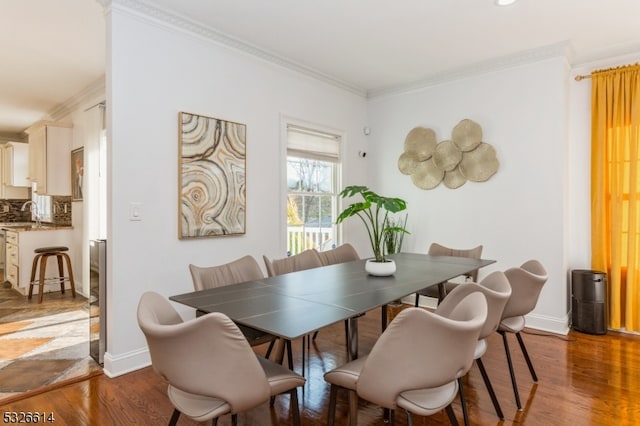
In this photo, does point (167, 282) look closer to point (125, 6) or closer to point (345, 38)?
point (125, 6)

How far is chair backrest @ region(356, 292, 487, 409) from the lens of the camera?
135cm

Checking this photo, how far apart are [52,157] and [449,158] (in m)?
5.55

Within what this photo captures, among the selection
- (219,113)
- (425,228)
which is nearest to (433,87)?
(425,228)

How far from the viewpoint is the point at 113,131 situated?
2727 millimetres

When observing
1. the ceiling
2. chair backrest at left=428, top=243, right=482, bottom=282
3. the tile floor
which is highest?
the ceiling

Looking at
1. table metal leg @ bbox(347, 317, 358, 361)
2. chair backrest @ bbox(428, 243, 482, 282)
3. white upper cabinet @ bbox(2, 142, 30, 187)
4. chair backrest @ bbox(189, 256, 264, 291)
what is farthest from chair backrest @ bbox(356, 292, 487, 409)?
white upper cabinet @ bbox(2, 142, 30, 187)

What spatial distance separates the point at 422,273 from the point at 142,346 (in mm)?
2259

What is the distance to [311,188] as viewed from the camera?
15.1 feet

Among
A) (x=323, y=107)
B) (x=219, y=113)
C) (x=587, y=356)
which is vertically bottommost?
(x=587, y=356)

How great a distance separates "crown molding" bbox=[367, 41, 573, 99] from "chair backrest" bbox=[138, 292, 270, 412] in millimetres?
4055

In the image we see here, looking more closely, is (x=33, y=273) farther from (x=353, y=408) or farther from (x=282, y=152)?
(x=353, y=408)

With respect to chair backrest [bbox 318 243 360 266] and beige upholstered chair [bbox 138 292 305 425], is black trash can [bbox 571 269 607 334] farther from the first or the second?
beige upholstered chair [bbox 138 292 305 425]

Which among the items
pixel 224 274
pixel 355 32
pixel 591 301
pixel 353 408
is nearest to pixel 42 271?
pixel 224 274

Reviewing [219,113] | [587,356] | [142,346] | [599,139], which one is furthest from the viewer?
[599,139]
